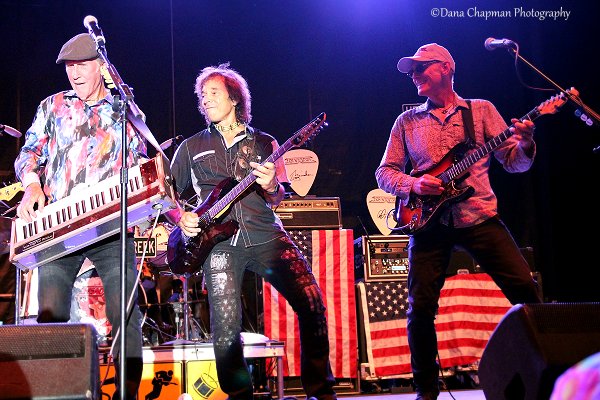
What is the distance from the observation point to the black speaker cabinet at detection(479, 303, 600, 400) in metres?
3.11

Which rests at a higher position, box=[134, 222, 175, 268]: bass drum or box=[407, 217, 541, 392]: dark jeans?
box=[134, 222, 175, 268]: bass drum

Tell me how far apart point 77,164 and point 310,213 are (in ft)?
11.4

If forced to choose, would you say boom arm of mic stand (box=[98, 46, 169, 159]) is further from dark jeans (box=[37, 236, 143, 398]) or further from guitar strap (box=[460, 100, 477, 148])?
guitar strap (box=[460, 100, 477, 148])

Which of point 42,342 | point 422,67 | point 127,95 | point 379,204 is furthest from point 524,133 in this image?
point 379,204

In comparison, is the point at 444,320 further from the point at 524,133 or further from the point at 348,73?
the point at 348,73

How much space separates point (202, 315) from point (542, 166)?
469 centimetres

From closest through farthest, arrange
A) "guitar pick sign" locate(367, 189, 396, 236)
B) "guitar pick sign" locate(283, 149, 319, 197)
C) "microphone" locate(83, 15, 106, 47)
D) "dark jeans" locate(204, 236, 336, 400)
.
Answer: "microphone" locate(83, 15, 106, 47)
"dark jeans" locate(204, 236, 336, 400)
"guitar pick sign" locate(283, 149, 319, 197)
"guitar pick sign" locate(367, 189, 396, 236)

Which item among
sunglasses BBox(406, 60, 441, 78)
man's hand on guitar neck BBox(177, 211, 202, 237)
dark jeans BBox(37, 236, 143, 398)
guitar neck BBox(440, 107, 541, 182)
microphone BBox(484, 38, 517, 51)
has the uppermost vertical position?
microphone BBox(484, 38, 517, 51)

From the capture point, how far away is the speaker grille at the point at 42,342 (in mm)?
3154

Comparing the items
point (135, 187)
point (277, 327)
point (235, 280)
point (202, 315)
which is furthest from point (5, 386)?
point (202, 315)

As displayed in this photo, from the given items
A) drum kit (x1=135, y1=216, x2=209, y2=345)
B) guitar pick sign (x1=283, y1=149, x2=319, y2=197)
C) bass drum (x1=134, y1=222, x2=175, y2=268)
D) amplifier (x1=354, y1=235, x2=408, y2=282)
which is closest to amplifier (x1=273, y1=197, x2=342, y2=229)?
amplifier (x1=354, y1=235, x2=408, y2=282)

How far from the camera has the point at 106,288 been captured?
4.20m

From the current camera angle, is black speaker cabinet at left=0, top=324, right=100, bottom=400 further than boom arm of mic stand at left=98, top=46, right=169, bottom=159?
No

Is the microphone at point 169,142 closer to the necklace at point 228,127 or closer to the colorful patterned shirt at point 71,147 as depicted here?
the necklace at point 228,127
